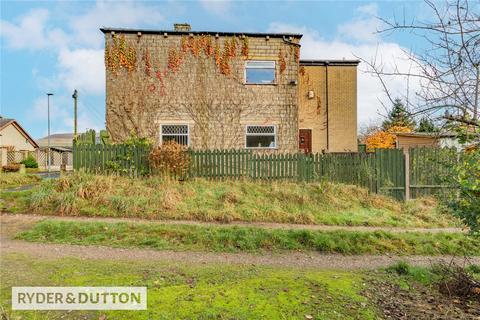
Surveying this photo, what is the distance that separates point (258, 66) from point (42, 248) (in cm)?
1349

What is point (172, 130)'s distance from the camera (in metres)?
16.6

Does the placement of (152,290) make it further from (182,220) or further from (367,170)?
(367,170)

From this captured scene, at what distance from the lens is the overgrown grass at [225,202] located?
30.1 feet

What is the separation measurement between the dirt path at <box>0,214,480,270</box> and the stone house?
10.4 metres

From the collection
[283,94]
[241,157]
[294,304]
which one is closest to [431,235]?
[294,304]

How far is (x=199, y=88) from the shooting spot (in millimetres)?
16578

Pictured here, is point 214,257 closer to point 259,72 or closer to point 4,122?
point 259,72

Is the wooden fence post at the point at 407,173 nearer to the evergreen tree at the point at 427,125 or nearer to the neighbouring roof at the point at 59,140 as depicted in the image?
the evergreen tree at the point at 427,125

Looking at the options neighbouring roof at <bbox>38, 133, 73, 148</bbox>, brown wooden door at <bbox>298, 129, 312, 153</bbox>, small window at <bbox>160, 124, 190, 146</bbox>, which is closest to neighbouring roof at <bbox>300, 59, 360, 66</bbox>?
brown wooden door at <bbox>298, 129, 312, 153</bbox>

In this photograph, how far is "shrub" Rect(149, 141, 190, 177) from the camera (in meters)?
→ 12.2

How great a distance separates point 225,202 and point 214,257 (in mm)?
3872

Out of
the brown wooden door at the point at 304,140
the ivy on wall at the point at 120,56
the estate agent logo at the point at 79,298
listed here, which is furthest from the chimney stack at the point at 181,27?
the estate agent logo at the point at 79,298

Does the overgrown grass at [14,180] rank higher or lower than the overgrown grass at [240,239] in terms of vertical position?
higher

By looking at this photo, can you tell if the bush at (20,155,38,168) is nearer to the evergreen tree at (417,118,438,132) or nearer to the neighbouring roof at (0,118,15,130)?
the neighbouring roof at (0,118,15,130)
